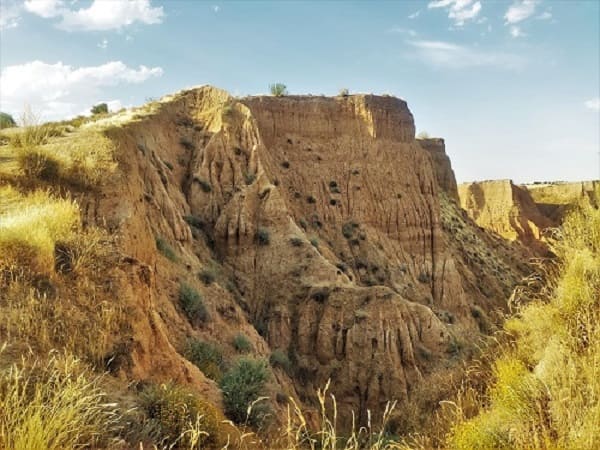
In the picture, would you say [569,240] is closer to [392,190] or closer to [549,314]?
[549,314]

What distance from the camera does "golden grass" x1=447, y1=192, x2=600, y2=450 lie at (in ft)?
13.9

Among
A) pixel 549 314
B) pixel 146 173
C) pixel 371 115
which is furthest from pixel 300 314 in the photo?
pixel 371 115

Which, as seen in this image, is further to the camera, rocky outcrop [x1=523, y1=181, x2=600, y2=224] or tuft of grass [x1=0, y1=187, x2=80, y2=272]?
rocky outcrop [x1=523, y1=181, x2=600, y2=224]

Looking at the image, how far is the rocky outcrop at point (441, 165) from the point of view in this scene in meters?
50.2

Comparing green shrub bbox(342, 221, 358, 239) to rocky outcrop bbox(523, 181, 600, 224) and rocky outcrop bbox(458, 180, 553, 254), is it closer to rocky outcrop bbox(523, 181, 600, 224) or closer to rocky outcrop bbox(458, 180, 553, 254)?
rocky outcrop bbox(458, 180, 553, 254)

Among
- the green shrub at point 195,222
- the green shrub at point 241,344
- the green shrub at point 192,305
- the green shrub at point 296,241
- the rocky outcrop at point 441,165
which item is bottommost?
the green shrub at point 241,344

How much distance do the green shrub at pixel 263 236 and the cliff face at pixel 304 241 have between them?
0.20ft

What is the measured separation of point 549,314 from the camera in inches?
245

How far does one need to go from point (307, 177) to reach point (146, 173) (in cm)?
1776

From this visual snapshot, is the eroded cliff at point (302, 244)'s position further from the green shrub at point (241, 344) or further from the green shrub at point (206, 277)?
the green shrub at point (241, 344)

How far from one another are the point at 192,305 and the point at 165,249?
2.75m

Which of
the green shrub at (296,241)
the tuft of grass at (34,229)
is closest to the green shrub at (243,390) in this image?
the tuft of grass at (34,229)

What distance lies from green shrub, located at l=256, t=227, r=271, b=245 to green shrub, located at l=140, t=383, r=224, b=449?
17471 millimetres

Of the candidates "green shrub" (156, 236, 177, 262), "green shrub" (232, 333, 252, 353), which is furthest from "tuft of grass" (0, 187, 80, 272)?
"green shrub" (232, 333, 252, 353)
